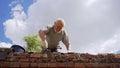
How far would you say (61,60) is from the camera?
461 centimetres

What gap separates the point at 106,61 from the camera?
471cm

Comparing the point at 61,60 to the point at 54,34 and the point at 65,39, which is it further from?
the point at 65,39

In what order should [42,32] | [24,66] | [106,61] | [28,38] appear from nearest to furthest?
[24,66]
[106,61]
[42,32]
[28,38]

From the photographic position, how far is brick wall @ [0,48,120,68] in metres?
4.46

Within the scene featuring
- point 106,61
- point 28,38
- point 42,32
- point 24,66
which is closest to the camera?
point 24,66

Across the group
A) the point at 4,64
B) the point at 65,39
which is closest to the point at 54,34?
the point at 65,39

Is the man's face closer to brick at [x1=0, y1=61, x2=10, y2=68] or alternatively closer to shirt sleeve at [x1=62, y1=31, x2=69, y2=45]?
shirt sleeve at [x1=62, y1=31, x2=69, y2=45]

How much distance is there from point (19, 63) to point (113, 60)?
5.86 feet

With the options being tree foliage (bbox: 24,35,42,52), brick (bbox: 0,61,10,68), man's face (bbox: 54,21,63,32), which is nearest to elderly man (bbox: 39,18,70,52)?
man's face (bbox: 54,21,63,32)

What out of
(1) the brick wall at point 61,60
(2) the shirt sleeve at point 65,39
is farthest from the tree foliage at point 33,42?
(1) the brick wall at point 61,60

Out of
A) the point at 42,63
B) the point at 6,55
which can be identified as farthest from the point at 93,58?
the point at 6,55

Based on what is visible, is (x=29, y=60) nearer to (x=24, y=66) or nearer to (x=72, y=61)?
(x=24, y=66)

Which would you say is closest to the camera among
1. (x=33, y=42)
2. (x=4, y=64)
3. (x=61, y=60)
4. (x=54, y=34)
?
(x=4, y=64)

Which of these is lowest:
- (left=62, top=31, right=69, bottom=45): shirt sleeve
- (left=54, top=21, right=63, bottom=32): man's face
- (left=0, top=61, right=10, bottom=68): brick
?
(left=0, top=61, right=10, bottom=68): brick
